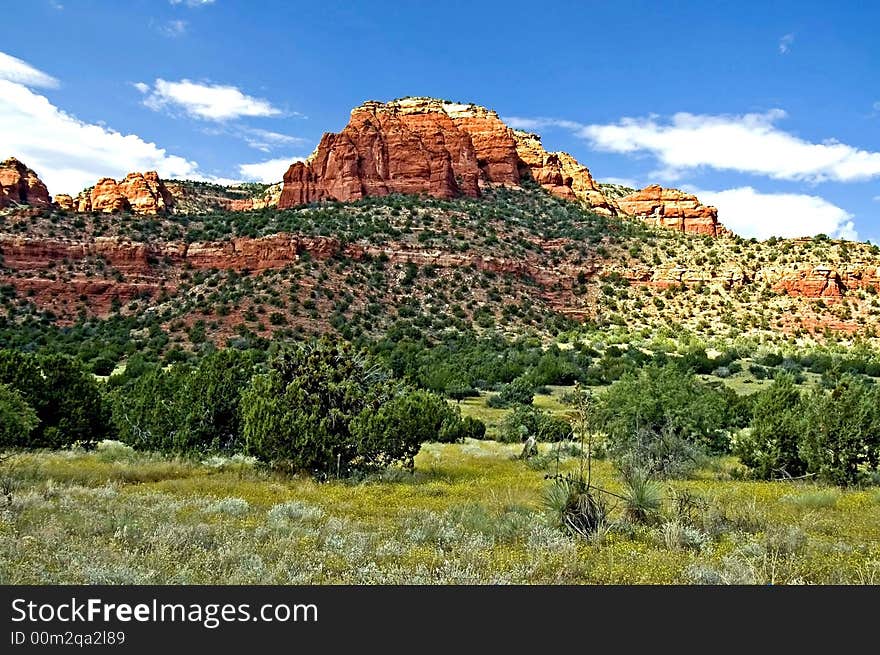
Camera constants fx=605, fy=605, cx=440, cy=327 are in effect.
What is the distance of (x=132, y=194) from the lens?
92875 millimetres

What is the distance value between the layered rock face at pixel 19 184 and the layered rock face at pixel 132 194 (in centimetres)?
553

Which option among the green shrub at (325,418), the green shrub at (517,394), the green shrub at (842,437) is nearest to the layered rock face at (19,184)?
the green shrub at (517,394)

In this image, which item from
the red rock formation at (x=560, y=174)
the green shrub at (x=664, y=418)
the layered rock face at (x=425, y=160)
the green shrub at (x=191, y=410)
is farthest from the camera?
the red rock formation at (x=560, y=174)

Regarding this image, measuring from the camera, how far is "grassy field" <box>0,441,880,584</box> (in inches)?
238

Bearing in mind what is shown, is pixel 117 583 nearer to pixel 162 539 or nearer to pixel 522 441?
pixel 162 539

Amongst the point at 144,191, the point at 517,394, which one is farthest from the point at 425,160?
the point at 517,394

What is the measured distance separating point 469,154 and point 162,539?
81.3m

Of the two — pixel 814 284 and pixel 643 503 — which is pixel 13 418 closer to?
pixel 643 503

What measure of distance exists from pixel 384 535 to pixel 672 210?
287 ft

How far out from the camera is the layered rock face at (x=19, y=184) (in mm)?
85938

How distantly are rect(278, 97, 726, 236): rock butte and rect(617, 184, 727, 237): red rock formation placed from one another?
0.14 meters

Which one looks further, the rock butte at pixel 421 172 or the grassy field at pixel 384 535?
the rock butte at pixel 421 172

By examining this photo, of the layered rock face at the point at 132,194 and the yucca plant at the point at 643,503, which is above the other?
the layered rock face at the point at 132,194

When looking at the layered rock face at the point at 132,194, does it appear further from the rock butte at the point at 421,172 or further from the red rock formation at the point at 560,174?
the red rock formation at the point at 560,174
